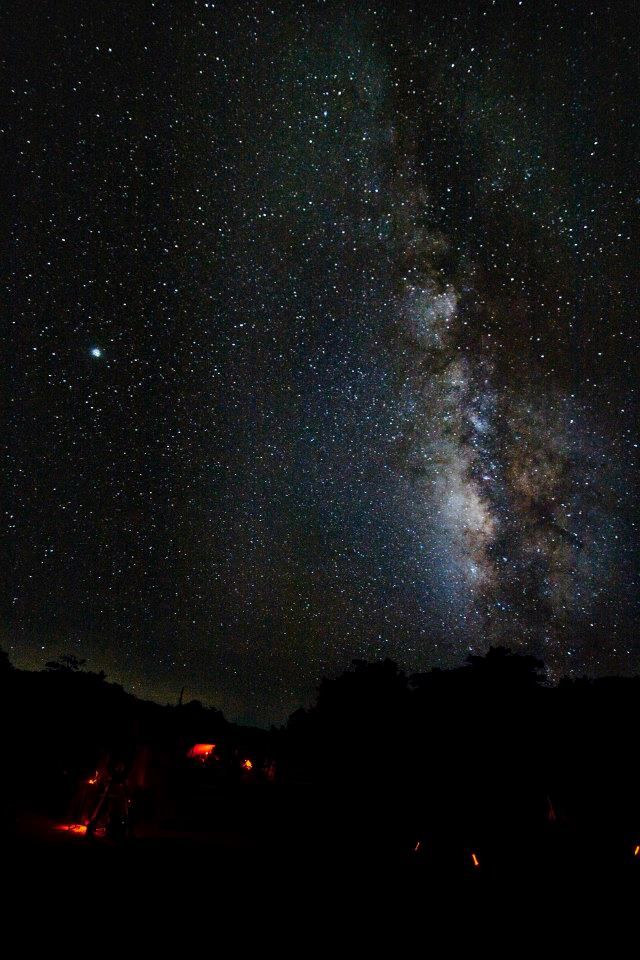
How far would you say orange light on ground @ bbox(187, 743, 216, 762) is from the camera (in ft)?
78.8

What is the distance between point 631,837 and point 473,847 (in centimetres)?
302

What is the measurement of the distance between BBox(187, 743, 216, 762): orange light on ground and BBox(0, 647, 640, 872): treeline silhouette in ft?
2.45

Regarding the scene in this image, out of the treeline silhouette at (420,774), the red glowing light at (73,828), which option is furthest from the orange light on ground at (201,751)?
the red glowing light at (73,828)

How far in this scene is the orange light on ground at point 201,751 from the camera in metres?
24.0

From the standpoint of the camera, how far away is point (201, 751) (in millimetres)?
24812

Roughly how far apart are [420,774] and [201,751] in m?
12.0

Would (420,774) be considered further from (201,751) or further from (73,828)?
(201,751)

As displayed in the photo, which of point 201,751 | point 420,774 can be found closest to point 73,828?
point 420,774

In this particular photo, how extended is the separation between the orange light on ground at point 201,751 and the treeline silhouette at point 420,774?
29.4 inches

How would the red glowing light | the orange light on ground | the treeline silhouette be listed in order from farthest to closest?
1. the orange light on ground
2. the treeline silhouette
3. the red glowing light

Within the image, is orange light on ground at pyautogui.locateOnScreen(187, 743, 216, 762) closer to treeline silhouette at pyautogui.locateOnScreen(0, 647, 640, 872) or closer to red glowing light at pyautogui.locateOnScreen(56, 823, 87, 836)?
treeline silhouette at pyautogui.locateOnScreen(0, 647, 640, 872)

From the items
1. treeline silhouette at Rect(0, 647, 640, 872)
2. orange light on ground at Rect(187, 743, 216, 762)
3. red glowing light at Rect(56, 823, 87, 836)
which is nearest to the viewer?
red glowing light at Rect(56, 823, 87, 836)

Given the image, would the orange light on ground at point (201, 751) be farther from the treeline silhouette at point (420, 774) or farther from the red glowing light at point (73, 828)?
the red glowing light at point (73, 828)

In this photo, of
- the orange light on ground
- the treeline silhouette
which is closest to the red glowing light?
the treeline silhouette
